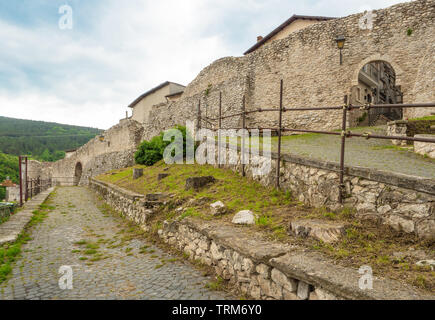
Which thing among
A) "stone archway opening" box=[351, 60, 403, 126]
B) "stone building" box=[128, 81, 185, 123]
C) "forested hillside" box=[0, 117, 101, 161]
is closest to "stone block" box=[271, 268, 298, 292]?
"stone archway opening" box=[351, 60, 403, 126]

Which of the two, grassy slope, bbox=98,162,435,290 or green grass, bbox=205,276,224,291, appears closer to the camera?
grassy slope, bbox=98,162,435,290

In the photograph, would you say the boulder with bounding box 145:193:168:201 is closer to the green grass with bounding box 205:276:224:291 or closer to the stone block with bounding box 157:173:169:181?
the stone block with bounding box 157:173:169:181

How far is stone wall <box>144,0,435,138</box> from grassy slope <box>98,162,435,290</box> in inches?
335

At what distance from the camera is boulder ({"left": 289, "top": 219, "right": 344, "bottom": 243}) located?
3143mm

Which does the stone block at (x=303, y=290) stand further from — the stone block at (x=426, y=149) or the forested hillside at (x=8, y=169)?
the forested hillside at (x=8, y=169)

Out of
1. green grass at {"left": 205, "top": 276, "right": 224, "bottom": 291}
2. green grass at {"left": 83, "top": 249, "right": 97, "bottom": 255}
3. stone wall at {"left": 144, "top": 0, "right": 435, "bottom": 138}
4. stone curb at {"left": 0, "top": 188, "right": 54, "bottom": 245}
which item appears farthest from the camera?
stone wall at {"left": 144, "top": 0, "right": 435, "bottom": 138}

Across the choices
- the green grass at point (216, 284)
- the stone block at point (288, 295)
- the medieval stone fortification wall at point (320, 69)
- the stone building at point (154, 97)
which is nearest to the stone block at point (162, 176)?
the green grass at point (216, 284)

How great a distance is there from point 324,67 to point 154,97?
25274 millimetres

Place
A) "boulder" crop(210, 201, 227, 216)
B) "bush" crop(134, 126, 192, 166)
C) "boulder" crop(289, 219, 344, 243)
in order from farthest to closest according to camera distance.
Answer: "bush" crop(134, 126, 192, 166), "boulder" crop(210, 201, 227, 216), "boulder" crop(289, 219, 344, 243)

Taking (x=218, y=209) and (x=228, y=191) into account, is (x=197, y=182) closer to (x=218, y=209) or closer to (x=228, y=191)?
(x=228, y=191)

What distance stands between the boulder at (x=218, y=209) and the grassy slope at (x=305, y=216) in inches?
4.5

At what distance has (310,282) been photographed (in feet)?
7.86
